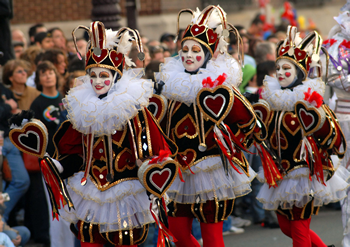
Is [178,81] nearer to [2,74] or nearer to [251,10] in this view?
[2,74]

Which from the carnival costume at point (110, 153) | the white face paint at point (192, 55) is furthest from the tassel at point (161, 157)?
the white face paint at point (192, 55)

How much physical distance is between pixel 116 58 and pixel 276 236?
353 centimetres

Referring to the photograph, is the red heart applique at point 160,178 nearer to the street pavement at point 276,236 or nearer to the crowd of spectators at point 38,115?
the crowd of spectators at point 38,115

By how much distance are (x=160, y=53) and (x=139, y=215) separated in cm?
400

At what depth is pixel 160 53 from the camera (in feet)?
24.8

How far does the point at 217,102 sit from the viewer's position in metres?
4.29

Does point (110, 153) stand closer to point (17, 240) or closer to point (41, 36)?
point (17, 240)

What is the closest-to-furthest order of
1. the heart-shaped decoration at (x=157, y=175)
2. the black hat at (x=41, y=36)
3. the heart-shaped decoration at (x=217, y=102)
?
the heart-shaped decoration at (x=157, y=175), the heart-shaped decoration at (x=217, y=102), the black hat at (x=41, y=36)

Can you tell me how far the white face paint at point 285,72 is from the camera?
491cm

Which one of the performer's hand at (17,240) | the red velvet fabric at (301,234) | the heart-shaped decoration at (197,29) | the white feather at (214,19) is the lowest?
the performer's hand at (17,240)

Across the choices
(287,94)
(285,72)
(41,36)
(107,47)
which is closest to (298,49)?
(285,72)

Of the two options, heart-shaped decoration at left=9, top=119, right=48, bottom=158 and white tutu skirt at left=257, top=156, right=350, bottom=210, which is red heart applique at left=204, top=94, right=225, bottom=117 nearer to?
white tutu skirt at left=257, top=156, right=350, bottom=210

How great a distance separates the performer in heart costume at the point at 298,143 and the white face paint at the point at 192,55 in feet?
2.24

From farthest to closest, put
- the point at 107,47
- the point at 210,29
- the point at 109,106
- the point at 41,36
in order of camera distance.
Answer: the point at 41,36 < the point at 210,29 < the point at 107,47 < the point at 109,106
